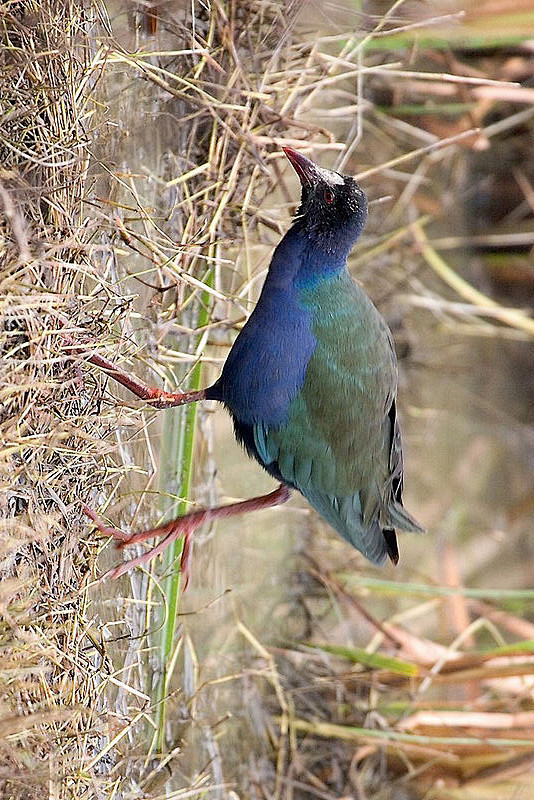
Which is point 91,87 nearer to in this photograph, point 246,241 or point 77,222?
point 77,222

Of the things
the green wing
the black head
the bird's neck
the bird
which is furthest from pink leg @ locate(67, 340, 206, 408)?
the black head

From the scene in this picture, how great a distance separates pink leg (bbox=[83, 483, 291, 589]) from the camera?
6.40 ft

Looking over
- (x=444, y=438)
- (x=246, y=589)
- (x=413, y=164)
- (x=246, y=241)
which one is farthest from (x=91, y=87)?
(x=444, y=438)

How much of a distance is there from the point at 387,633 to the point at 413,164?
162 cm

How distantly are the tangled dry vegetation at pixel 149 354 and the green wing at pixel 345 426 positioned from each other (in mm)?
268

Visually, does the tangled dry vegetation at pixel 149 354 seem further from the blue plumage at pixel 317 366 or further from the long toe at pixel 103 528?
the blue plumage at pixel 317 366

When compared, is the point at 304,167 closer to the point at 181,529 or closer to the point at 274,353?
the point at 274,353

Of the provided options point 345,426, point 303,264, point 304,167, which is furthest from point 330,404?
point 304,167

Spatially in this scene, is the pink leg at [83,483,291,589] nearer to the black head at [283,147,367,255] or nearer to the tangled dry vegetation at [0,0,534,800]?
the tangled dry vegetation at [0,0,534,800]

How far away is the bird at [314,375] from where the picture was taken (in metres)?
1.98

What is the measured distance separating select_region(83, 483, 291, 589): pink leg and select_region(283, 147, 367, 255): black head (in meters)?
0.64

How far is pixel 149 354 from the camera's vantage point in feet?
6.88

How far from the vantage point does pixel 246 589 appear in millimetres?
2795

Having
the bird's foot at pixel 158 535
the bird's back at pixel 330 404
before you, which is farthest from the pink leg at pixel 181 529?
the bird's back at pixel 330 404
